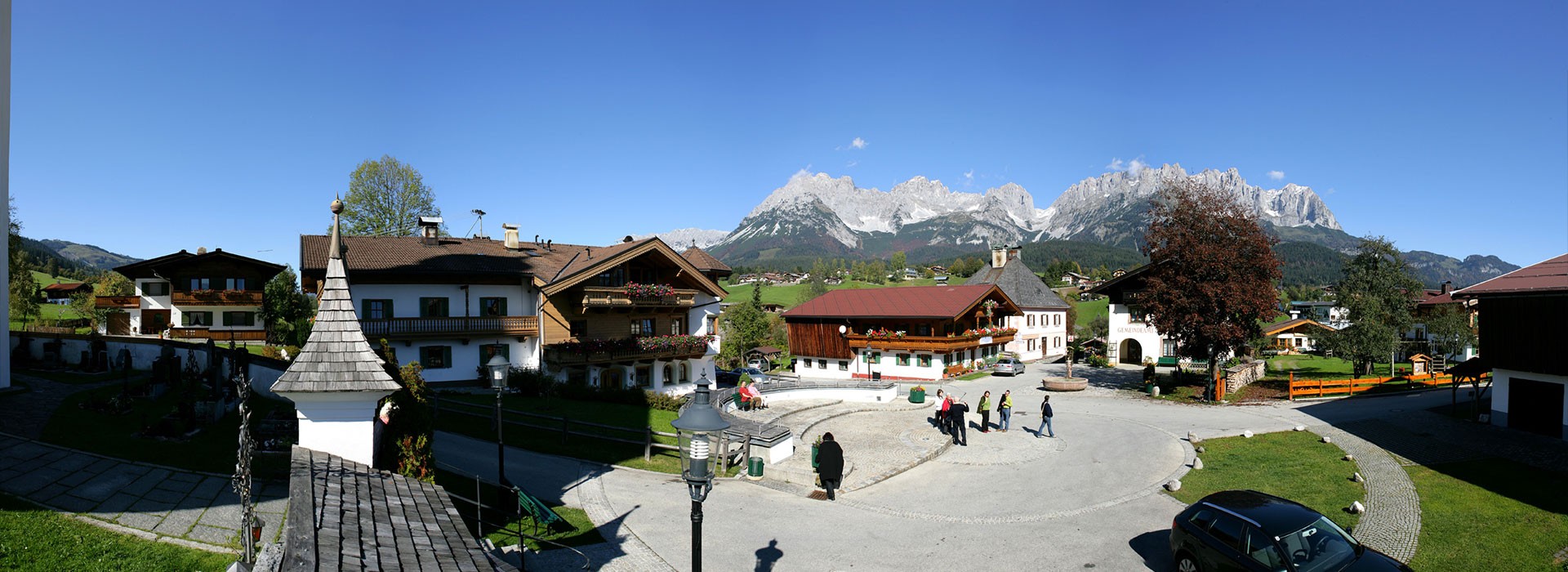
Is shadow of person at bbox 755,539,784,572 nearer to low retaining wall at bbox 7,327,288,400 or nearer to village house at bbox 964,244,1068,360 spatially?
low retaining wall at bbox 7,327,288,400

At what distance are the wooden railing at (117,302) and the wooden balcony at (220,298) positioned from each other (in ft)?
32.4

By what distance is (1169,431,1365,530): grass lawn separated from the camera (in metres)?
15.2

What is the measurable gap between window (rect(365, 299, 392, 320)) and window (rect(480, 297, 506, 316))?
153 inches

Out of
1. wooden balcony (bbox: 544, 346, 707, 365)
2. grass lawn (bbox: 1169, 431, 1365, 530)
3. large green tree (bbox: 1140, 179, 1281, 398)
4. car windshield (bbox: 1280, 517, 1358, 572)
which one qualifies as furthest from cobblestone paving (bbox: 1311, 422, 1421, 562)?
wooden balcony (bbox: 544, 346, 707, 365)

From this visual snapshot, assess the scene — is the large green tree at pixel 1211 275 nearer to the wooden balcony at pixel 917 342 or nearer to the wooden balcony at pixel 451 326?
the wooden balcony at pixel 917 342

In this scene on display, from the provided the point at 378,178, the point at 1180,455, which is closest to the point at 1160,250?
the point at 1180,455

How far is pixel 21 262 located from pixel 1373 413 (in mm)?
79373

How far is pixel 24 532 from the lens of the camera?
322 inches

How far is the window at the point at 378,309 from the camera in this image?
29891 mm

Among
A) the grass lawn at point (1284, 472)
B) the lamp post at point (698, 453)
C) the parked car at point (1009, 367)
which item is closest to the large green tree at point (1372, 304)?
the parked car at point (1009, 367)

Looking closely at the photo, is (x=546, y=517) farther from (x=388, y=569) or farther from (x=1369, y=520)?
(x=1369, y=520)

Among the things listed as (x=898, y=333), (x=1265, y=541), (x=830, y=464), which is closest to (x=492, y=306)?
(x=830, y=464)

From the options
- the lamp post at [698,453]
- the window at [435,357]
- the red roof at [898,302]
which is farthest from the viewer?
the red roof at [898,302]

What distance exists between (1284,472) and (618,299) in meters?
25.8
